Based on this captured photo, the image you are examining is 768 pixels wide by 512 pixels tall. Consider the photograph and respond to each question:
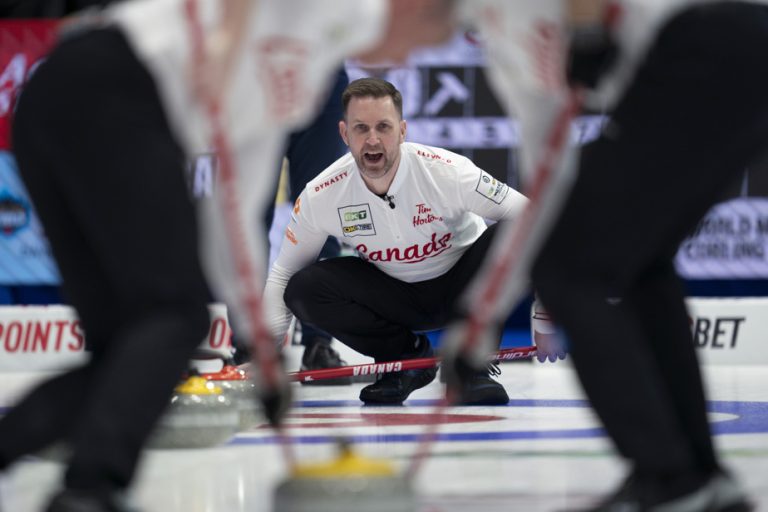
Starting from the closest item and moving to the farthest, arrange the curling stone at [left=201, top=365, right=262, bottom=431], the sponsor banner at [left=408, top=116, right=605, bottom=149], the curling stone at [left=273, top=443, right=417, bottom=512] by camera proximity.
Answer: the curling stone at [left=273, top=443, right=417, bottom=512] < the curling stone at [left=201, top=365, right=262, bottom=431] < the sponsor banner at [left=408, top=116, right=605, bottom=149]

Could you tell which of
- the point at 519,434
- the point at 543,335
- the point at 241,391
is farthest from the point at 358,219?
the point at 519,434

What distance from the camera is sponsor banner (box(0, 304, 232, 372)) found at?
612cm

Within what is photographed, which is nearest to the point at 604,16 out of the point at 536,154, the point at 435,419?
the point at 536,154

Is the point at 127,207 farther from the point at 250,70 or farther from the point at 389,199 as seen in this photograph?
the point at 389,199

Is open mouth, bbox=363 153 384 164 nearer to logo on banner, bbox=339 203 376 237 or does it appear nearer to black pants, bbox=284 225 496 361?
logo on banner, bbox=339 203 376 237

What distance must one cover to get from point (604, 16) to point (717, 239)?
4.77 m

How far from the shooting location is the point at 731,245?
6.34 m

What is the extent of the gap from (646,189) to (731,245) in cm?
474

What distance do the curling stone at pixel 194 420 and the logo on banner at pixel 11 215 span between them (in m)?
3.80

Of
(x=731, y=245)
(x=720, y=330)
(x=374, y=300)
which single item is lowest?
(x=720, y=330)

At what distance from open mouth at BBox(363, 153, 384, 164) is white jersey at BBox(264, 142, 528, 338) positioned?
0.10 m

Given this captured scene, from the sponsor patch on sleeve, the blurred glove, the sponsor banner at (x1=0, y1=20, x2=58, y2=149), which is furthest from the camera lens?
the sponsor banner at (x1=0, y1=20, x2=58, y2=149)

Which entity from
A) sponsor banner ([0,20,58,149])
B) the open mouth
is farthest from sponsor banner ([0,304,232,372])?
the open mouth

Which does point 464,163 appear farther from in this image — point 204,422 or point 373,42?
point 373,42
